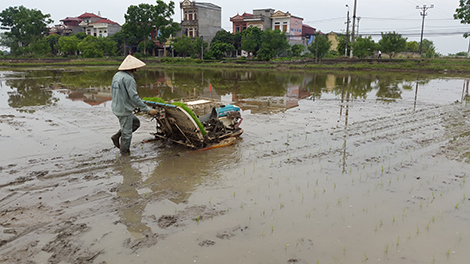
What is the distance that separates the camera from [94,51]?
49625 millimetres

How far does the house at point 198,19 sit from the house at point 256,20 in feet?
14.4

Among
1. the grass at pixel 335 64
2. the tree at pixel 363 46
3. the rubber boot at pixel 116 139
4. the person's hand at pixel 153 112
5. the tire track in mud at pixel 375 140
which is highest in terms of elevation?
the tree at pixel 363 46

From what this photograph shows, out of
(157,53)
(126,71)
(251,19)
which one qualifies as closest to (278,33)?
(251,19)

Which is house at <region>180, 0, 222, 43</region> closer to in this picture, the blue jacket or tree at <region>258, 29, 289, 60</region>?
tree at <region>258, 29, 289, 60</region>

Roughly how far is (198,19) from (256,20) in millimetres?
10337

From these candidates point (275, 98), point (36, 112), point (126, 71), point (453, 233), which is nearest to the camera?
point (453, 233)

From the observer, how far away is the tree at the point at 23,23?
5438 centimetres

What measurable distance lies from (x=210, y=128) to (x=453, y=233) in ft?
15.2

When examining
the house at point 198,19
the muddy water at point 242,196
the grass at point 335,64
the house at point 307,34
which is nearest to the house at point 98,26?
the house at point 198,19

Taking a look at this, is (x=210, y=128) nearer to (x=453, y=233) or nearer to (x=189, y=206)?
(x=189, y=206)

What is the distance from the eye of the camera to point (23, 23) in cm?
5481

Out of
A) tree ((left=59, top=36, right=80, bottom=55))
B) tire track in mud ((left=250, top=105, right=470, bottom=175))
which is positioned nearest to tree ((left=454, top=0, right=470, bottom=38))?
tire track in mud ((left=250, top=105, right=470, bottom=175))

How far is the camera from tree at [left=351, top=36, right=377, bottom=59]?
1599 inches

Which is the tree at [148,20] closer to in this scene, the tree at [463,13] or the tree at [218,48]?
the tree at [218,48]
